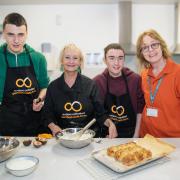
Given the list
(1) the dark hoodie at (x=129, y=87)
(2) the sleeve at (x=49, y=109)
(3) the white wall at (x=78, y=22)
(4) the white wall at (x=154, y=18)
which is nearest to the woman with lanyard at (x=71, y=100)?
(2) the sleeve at (x=49, y=109)

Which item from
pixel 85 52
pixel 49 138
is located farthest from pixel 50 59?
pixel 49 138

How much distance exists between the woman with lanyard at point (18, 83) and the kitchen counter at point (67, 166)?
1.55ft

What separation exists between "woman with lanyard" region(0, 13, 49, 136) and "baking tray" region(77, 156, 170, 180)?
736 millimetres

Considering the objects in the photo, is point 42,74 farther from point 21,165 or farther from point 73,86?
point 21,165

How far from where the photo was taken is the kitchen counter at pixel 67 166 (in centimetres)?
107

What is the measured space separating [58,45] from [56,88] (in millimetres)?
1733

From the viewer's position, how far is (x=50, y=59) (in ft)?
10.9

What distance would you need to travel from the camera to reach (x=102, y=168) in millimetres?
1141

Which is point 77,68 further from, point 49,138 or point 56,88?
point 49,138

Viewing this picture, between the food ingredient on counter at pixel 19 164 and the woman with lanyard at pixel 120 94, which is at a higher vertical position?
the woman with lanyard at pixel 120 94

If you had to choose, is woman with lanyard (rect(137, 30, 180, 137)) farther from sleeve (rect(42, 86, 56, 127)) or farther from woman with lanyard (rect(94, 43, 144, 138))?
sleeve (rect(42, 86, 56, 127))

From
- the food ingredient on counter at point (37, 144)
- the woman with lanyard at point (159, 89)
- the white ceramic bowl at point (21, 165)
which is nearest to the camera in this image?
the white ceramic bowl at point (21, 165)

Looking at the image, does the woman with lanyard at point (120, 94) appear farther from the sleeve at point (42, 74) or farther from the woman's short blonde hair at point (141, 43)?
the sleeve at point (42, 74)

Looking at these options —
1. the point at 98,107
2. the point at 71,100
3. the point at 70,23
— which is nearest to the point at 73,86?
the point at 71,100
